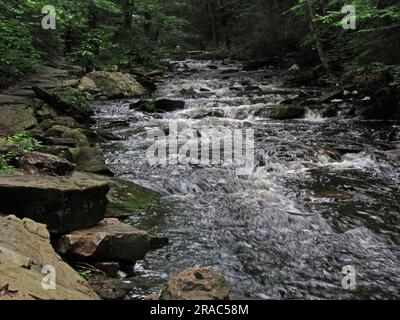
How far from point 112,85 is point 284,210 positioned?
14.1m

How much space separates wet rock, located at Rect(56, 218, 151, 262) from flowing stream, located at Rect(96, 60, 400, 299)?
0.23m

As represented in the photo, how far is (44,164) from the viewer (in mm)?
6699

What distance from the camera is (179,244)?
5871 mm

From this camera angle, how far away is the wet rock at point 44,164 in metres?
6.54

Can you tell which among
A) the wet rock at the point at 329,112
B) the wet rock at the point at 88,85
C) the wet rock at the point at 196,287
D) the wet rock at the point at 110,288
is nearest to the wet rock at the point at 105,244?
the wet rock at the point at 110,288

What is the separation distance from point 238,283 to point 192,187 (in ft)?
12.0

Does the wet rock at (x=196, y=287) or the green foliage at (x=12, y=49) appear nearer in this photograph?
the wet rock at (x=196, y=287)

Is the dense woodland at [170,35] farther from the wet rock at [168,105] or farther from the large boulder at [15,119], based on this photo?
the wet rock at [168,105]

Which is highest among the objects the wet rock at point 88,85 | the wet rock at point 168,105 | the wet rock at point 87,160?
the wet rock at point 88,85

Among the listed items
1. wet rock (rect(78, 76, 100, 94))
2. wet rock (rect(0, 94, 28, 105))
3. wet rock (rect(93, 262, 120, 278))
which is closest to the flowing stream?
wet rock (rect(93, 262, 120, 278))

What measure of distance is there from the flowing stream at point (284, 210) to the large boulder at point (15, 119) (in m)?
2.06

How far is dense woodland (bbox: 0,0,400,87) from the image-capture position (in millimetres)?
13000

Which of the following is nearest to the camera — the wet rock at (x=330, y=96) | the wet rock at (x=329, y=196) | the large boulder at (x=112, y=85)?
the wet rock at (x=329, y=196)

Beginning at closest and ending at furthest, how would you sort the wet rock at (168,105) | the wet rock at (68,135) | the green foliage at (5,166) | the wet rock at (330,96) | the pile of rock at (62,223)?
the pile of rock at (62,223) < the green foliage at (5,166) < the wet rock at (68,135) < the wet rock at (330,96) < the wet rock at (168,105)
